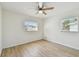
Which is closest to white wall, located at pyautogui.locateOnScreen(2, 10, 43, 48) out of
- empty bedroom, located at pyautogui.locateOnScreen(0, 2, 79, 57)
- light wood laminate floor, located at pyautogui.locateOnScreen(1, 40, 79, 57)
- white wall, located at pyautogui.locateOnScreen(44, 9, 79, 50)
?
empty bedroom, located at pyautogui.locateOnScreen(0, 2, 79, 57)

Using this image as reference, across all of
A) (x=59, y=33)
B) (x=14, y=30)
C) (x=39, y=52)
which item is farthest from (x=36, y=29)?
(x=39, y=52)

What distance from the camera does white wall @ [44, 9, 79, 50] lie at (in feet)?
15.0

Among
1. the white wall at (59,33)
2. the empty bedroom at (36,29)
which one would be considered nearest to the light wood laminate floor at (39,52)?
the empty bedroom at (36,29)

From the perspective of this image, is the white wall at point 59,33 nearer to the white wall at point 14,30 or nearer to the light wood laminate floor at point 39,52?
the light wood laminate floor at point 39,52

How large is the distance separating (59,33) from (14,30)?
3203 mm

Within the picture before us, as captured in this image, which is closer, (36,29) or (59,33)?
(59,33)

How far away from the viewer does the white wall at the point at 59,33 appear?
4.59 meters

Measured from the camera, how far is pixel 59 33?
229 inches

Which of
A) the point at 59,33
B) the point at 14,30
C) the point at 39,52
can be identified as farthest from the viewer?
the point at 59,33

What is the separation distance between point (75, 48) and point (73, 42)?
35 centimetres

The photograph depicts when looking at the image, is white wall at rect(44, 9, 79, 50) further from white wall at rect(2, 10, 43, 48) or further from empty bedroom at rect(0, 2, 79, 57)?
white wall at rect(2, 10, 43, 48)

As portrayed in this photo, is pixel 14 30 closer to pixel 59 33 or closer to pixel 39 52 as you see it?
pixel 39 52

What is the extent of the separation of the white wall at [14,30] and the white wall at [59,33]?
1.69 m

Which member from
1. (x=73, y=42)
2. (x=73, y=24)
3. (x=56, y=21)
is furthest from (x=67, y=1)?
(x=56, y=21)
